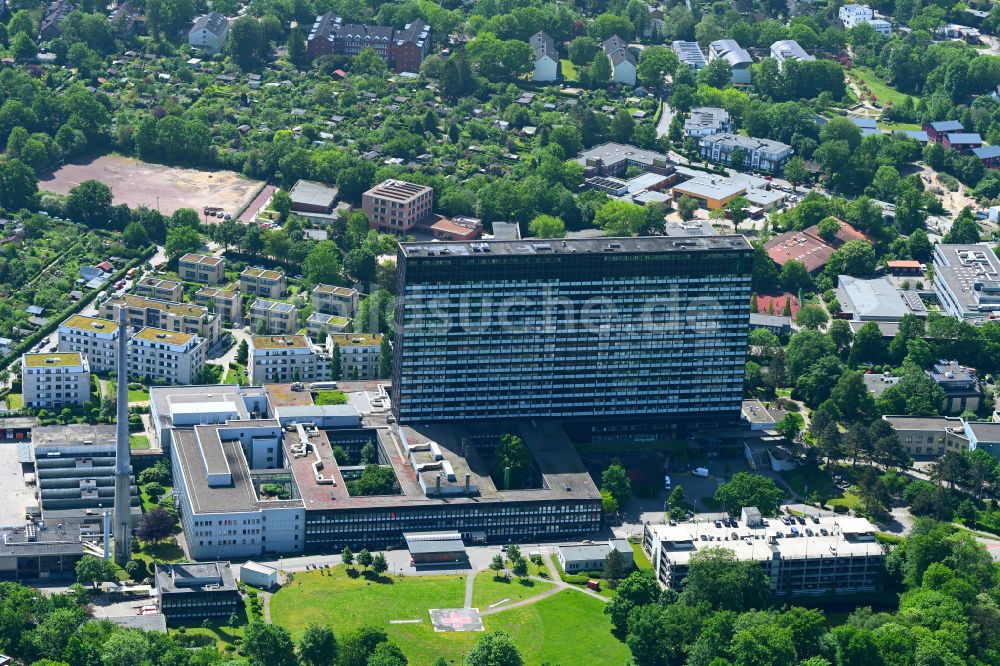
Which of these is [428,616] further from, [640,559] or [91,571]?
[91,571]

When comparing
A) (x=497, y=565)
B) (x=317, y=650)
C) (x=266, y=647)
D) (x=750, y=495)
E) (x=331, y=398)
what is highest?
(x=331, y=398)

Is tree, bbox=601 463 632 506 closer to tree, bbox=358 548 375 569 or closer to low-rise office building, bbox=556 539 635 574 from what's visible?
low-rise office building, bbox=556 539 635 574

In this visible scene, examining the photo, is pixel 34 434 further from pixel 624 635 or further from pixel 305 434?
pixel 624 635

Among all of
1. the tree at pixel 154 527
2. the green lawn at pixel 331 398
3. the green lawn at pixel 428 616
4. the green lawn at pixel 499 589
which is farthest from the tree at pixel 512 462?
the tree at pixel 154 527

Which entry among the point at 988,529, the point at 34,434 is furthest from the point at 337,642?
the point at 988,529

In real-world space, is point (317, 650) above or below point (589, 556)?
above

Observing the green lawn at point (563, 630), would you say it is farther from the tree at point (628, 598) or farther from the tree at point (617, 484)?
the tree at point (617, 484)

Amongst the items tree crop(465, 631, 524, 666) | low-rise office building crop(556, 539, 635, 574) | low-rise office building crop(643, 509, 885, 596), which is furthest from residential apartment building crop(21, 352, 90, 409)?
low-rise office building crop(643, 509, 885, 596)

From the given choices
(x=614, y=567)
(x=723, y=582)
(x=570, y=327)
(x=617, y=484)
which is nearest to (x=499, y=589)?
(x=614, y=567)
